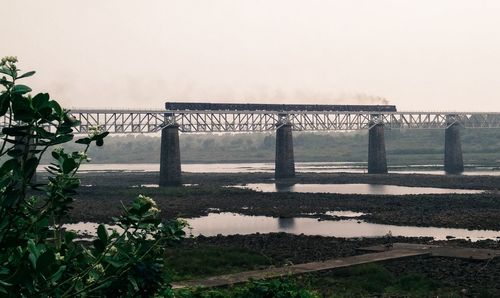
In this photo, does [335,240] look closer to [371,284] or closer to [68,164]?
[371,284]

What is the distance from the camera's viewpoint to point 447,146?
12612 cm

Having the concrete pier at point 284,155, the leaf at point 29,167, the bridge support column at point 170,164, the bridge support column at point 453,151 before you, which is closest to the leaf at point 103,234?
the leaf at point 29,167

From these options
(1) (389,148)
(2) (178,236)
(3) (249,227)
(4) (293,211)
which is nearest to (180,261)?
(3) (249,227)

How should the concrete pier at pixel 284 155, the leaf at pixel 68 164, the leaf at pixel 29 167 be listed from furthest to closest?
the concrete pier at pixel 284 155 < the leaf at pixel 68 164 < the leaf at pixel 29 167

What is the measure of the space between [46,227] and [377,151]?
112862 millimetres

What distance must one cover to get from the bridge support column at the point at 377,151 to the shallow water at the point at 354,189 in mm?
23336

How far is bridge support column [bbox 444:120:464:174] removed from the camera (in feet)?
405

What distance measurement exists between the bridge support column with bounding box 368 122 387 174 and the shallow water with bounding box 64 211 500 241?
59.4 meters

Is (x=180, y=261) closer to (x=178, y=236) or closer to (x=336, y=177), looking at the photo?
(x=178, y=236)

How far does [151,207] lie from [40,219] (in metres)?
1.15

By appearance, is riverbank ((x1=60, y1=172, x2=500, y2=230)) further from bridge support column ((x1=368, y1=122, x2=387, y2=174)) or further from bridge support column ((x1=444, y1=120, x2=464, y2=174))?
bridge support column ((x1=444, y1=120, x2=464, y2=174))

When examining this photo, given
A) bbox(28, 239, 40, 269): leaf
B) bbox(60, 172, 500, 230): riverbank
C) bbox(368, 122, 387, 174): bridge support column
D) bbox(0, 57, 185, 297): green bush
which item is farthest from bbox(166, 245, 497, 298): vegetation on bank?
bbox(368, 122, 387, 174): bridge support column

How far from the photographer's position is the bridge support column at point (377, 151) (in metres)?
117

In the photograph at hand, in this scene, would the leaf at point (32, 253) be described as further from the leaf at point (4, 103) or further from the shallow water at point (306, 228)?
the shallow water at point (306, 228)
